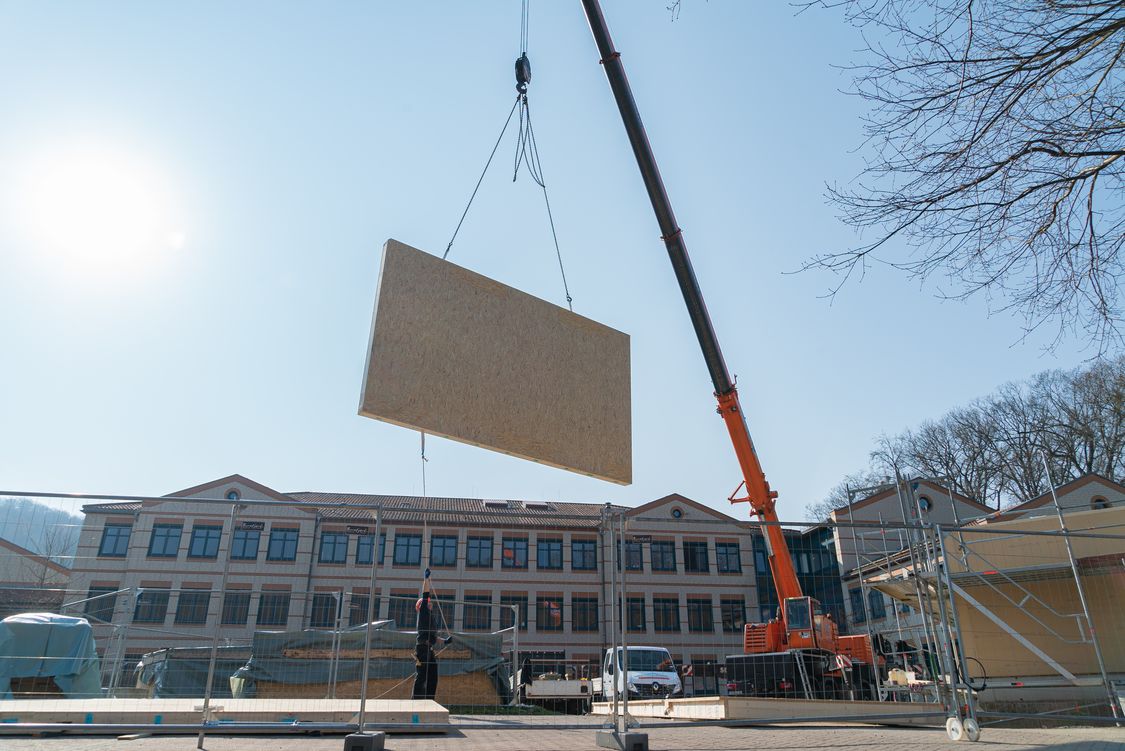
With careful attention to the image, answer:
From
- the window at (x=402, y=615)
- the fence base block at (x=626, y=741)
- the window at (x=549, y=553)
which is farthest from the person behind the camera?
the window at (x=549, y=553)

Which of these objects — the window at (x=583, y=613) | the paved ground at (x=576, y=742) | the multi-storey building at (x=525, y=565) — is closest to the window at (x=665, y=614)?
the multi-storey building at (x=525, y=565)

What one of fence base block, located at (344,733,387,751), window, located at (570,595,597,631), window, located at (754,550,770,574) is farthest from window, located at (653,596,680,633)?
fence base block, located at (344,733,387,751)

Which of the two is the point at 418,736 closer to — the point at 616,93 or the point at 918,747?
the point at 918,747

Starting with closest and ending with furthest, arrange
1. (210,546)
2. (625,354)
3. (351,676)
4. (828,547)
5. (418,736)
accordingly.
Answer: (418,736), (625,354), (351,676), (210,546), (828,547)

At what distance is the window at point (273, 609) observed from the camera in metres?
8.60

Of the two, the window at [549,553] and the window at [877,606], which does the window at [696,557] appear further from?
the window at [877,606]

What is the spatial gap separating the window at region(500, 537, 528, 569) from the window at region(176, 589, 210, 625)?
87.0 feet

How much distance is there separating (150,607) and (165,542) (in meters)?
16.5

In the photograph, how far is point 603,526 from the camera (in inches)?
246

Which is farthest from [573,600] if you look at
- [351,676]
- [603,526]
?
[603,526]

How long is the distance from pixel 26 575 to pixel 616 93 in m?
10.5

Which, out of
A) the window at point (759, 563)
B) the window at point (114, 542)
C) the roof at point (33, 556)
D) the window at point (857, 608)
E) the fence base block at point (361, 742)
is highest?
the window at point (759, 563)

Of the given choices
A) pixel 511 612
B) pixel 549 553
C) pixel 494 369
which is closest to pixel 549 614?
pixel 549 553

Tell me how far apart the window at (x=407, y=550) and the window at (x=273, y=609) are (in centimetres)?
2550
